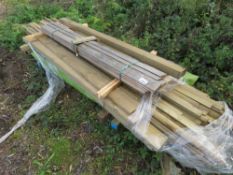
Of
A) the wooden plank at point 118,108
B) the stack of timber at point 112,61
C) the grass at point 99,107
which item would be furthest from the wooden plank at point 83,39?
the grass at point 99,107

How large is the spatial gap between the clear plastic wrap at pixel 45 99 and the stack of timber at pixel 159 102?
429mm

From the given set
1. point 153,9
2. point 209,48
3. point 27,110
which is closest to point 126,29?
point 153,9

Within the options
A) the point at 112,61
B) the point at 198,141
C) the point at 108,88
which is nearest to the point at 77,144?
the point at 108,88

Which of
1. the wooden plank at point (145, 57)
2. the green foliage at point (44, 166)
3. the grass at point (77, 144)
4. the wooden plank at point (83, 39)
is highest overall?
the wooden plank at point (145, 57)

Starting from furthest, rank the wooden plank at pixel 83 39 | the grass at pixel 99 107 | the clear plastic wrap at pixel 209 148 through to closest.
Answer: the wooden plank at pixel 83 39 < the grass at pixel 99 107 < the clear plastic wrap at pixel 209 148

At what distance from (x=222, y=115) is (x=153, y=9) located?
7.91ft

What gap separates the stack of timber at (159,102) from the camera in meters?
2.53

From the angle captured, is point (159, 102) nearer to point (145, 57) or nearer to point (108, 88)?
point (108, 88)

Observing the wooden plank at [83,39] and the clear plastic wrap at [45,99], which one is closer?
the wooden plank at [83,39]

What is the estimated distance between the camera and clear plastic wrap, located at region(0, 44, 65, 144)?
385cm

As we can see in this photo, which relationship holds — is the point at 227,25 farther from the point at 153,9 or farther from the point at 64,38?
the point at 64,38

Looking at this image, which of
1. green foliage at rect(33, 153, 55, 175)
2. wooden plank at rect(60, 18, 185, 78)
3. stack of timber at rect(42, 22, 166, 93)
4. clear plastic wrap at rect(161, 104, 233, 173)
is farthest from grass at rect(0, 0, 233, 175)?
stack of timber at rect(42, 22, 166, 93)

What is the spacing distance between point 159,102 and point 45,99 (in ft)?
6.16

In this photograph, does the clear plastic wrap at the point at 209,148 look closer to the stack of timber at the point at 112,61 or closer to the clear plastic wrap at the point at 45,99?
the stack of timber at the point at 112,61
